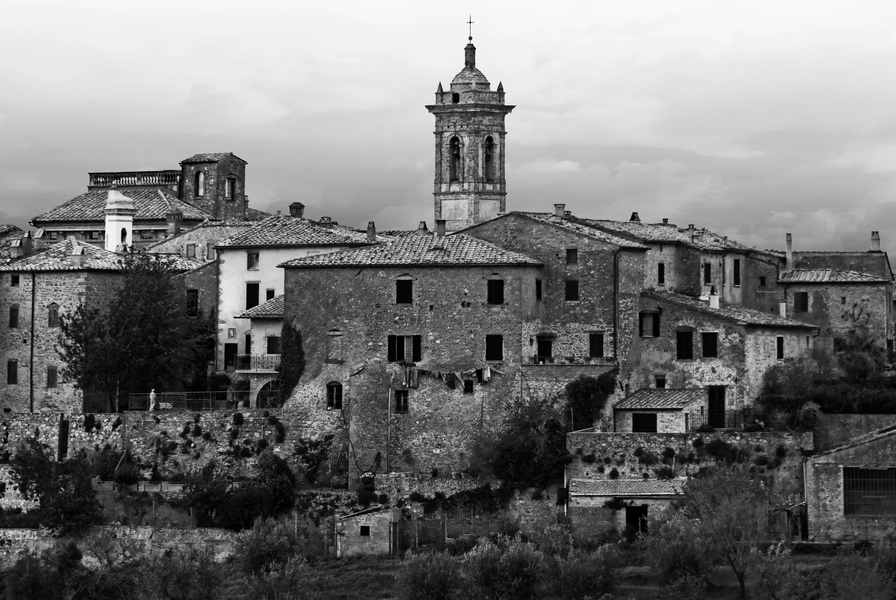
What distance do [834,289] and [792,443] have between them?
66.7ft

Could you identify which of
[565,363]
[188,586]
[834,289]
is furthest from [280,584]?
[834,289]

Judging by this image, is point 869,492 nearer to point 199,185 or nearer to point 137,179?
point 199,185

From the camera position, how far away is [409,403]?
255 feet

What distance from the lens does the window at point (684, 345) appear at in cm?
7888

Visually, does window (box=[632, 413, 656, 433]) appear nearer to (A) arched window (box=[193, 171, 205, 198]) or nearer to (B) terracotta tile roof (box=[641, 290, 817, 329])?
(B) terracotta tile roof (box=[641, 290, 817, 329])

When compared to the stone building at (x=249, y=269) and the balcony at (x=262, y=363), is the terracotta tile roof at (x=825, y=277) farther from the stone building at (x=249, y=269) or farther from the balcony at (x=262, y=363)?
the balcony at (x=262, y=363)

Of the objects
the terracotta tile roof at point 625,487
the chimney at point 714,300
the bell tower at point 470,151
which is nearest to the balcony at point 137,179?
the bell tower at point 470,151

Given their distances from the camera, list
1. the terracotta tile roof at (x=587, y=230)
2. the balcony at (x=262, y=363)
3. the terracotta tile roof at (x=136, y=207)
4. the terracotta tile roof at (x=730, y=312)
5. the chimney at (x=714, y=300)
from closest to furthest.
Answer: the terracotta tile roof at (x=730, y=312)
the terracotta tile roof at (x=587, y=230)
the chimney at (x=714, y=300)
the balcony at (x=262, y=363)
the terracotta tile roof at (x=136, y=207)

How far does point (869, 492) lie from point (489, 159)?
39526 millimetres

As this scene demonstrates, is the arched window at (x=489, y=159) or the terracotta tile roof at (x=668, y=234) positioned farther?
the arched window at (x=489, y=159)

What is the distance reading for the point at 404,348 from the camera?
256 ft

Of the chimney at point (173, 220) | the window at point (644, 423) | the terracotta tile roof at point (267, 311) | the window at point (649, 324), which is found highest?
the chimney at point (173, 220)

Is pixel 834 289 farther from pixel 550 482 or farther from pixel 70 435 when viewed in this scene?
pixel 70 435

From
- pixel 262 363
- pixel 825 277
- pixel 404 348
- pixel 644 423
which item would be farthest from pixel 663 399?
pixel 825 277
